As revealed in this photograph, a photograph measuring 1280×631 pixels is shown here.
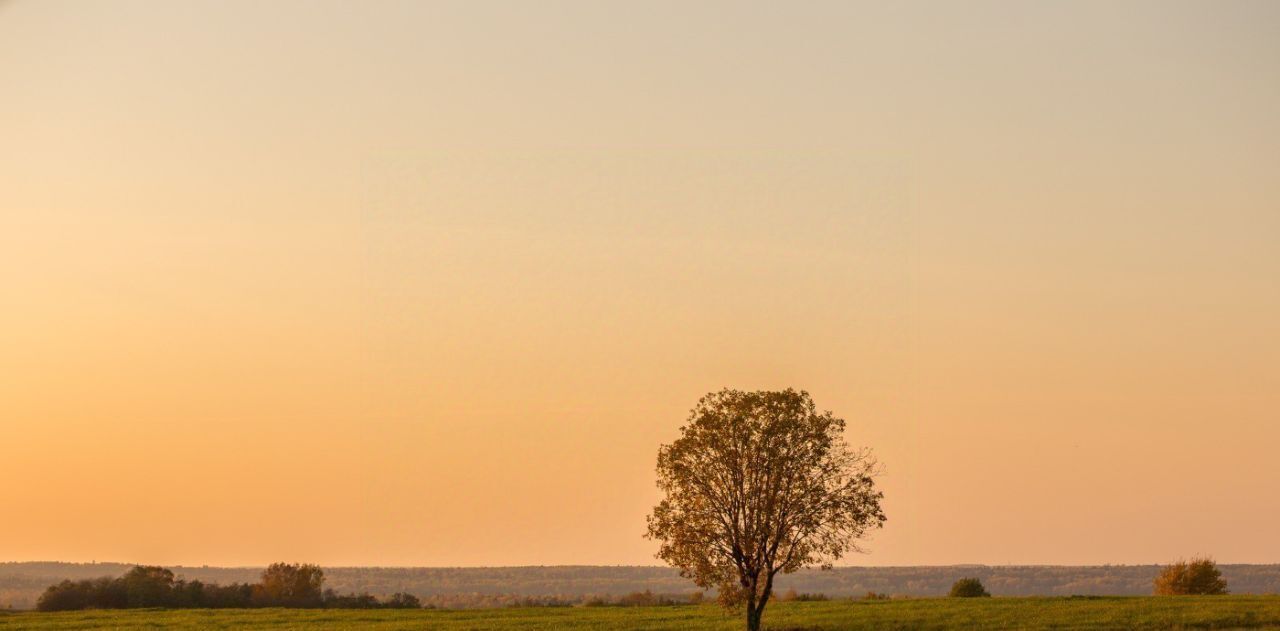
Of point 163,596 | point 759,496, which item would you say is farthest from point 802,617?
point 163,596

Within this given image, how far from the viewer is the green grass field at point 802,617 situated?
226 feet

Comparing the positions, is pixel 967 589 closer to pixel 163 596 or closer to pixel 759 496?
pixel 759 496

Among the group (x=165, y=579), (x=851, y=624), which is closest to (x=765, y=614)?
(x=851, y=624)

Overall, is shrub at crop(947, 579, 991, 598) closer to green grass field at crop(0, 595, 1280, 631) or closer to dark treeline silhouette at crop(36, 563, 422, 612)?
green grass field at crop(0, 595, 1280, 631)

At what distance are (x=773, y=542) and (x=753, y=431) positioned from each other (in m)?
4.75

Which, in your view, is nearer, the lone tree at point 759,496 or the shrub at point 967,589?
the lone tree at point 759,496

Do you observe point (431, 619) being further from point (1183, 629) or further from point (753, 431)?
point (1183, 629)

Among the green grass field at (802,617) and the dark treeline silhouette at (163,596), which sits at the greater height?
the dark treeline silhouette at (163,596)

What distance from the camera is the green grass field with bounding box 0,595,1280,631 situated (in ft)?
226

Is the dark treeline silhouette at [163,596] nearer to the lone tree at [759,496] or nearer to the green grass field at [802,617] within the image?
the green grass field at [802,617]

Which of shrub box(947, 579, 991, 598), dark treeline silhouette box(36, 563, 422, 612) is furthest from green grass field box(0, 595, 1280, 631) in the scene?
dark treeline silhouette box(36, 563, 422, 612)

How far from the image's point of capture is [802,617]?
73.4m

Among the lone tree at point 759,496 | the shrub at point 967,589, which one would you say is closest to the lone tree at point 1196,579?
the shrub at point 967,589

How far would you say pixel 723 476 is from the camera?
6116cm
